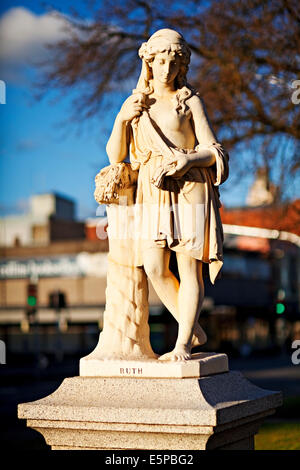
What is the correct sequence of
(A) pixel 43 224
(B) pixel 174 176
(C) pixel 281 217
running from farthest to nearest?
1. (A) pixel 43 224
2. (C) pixel 281 217
3. (B) pixel 174 176

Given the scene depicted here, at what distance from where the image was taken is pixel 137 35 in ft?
45.9

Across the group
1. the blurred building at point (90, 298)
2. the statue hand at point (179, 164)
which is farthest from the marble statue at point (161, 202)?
the blurred building at point (90, 298)

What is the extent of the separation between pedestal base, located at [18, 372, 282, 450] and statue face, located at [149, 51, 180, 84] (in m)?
2.38

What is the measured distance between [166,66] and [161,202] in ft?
3.59

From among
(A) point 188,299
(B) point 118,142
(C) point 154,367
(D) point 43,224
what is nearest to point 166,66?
(B) point 118,142

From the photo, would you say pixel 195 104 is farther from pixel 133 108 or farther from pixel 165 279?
pixel 165 279

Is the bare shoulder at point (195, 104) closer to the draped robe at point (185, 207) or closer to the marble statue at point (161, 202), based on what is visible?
the marble statue at point (161, 202)

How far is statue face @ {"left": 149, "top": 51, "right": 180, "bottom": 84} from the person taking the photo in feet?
20.0

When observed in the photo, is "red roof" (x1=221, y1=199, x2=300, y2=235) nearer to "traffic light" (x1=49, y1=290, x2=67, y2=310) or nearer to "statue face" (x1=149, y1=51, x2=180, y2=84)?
"statue face" (x1=149, y1=51, x2=180, y2=84)

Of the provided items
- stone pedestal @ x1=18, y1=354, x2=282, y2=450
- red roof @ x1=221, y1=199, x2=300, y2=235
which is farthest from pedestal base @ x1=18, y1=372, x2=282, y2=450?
red roof @ x1=221, y1=199, x2=300, y2=235

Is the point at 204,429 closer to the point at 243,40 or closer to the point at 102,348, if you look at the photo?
the point at 102,348

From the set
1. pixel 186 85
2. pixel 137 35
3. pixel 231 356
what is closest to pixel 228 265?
pixel 231 356

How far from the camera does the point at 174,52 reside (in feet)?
19.9

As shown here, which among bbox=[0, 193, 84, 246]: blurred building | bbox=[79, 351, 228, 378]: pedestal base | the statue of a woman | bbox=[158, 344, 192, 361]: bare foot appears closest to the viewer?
bbox=[79, 351, 228, 378]: pedestal base
